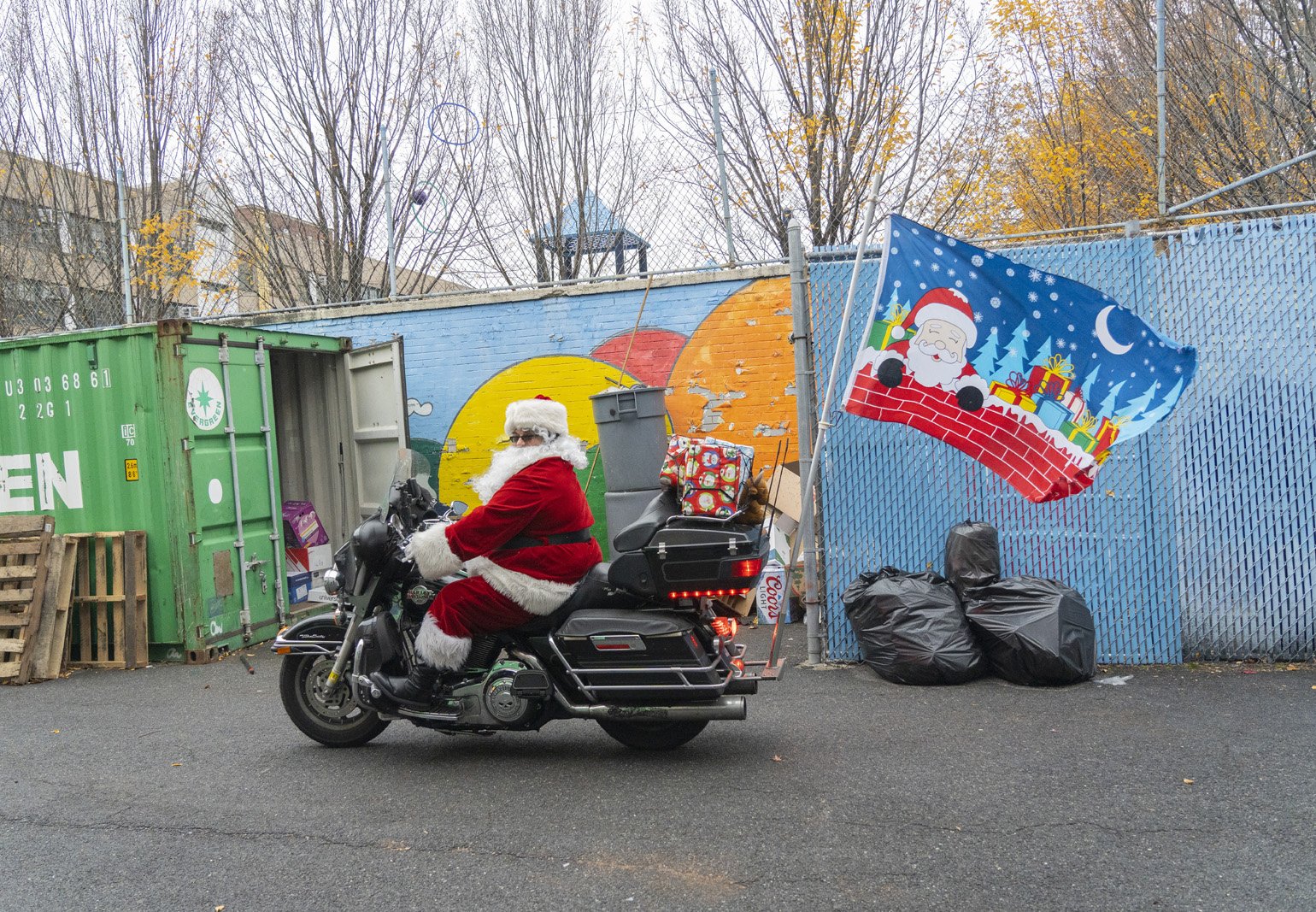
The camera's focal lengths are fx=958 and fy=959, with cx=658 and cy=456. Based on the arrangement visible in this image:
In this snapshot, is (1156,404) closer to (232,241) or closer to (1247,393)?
(1247,393)

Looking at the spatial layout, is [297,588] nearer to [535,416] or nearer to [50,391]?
[50,391]

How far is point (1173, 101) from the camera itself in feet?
34.4

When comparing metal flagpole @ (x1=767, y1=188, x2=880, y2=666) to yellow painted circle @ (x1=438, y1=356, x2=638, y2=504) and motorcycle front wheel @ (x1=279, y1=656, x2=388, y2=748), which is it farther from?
yellow painted circle @ (x1=438, y1=356, x2=638, y2=504)

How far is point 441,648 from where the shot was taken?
450 cm

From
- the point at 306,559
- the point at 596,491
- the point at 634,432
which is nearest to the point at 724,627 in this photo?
the point at 634,432

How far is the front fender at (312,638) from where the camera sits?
16.2ft

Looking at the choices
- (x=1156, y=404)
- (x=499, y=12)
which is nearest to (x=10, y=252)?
(x=499, y=12)

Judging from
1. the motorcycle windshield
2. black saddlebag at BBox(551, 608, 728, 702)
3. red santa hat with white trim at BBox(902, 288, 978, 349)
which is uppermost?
red santa hat with white trim at BBox(902, 288, 978, 349)

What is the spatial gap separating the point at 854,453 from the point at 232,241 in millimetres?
10868

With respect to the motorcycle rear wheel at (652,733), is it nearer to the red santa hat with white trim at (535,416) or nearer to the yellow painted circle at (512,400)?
the red santa hat with white trim at (535,416)

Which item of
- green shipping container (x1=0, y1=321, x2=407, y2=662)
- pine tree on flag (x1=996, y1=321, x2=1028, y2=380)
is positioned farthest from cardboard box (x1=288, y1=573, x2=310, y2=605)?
pine tree on flag (x1=996, y1=321, x2=1028, y2=380)

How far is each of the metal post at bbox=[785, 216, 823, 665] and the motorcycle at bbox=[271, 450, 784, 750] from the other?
1.59 metres

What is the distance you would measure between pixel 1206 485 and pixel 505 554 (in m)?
4.47

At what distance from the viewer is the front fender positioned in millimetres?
4930
